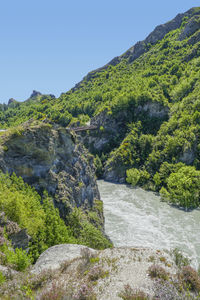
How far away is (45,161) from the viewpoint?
22.8 metres

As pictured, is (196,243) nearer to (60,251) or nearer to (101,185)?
(60,251)

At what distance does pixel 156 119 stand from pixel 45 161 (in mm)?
68945

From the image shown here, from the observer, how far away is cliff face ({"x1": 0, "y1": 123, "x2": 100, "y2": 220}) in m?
20.0

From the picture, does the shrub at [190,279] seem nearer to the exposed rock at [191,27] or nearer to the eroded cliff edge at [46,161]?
the eroded cliff edge at [46,161]

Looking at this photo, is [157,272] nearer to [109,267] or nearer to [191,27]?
[109,267]

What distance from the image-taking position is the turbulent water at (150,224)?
32.5 metres

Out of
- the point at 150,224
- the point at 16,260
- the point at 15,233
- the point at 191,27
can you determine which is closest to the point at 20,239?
the point at 15,233

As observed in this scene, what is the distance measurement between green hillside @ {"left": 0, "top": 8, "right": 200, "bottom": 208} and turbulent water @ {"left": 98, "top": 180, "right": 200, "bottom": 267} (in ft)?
18.4

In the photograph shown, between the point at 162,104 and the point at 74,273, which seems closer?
the point at 74,273

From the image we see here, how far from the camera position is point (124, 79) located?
127938mm

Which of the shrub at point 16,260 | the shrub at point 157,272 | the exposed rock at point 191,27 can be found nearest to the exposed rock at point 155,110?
the exposed rock at point 191,27

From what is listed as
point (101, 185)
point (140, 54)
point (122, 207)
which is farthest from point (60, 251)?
point (140, 54)

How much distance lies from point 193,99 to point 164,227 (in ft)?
178

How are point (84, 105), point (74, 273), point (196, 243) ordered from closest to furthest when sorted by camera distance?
1. point (74, 273)
2. point (196, 243)
3. point (84, 105)
